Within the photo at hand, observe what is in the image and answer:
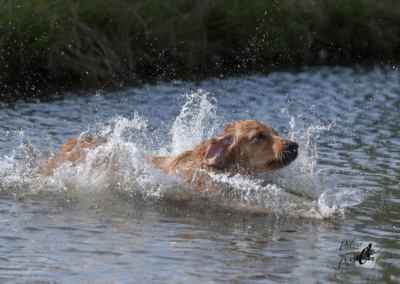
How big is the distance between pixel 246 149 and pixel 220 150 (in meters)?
0.30

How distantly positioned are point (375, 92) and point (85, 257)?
11.3 meters

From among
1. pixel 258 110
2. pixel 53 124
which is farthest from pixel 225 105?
pixel 53 124

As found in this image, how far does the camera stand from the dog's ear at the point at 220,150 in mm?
8234

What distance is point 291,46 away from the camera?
2020cm

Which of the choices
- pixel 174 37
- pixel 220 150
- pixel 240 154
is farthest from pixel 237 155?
pixel 174 37

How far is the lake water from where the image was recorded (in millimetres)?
5637

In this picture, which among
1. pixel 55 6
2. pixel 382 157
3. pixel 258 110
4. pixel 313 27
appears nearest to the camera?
pixel 382 157

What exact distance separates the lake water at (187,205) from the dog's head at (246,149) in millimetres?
183

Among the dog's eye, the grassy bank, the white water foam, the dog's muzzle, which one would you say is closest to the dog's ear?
the white water foam

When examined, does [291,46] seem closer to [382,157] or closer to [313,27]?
[313,27]

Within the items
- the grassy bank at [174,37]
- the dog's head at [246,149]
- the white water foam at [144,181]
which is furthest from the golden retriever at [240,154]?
the grassy bank at [174,37]

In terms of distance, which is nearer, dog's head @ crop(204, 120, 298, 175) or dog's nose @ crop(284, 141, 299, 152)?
dog's nose @ crop(284, 141, 299, 152)

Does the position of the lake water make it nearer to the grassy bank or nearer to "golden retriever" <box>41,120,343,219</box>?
"golden retriever" <box>41,120,343,219</box>

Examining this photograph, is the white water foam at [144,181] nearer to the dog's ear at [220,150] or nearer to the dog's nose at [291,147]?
the dog's ear at [220,150]
